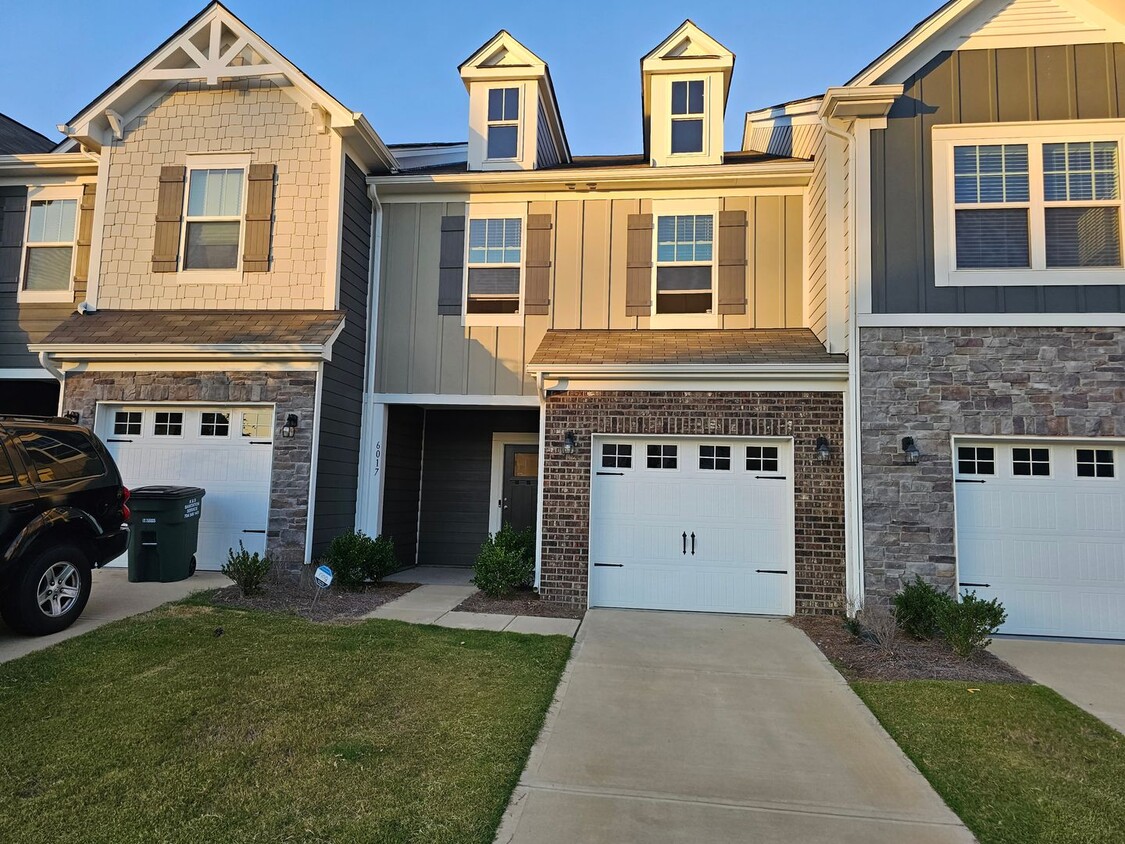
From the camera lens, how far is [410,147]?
39.4 feet

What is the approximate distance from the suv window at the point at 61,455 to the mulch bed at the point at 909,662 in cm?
700

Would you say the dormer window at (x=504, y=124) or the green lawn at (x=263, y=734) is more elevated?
the dormer window at (x=504, y=124)

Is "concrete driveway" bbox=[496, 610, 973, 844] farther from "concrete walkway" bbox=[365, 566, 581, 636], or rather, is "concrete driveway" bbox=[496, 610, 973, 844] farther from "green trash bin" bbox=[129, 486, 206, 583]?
"green trash bin" bbox=[129, 486, 206, 583]

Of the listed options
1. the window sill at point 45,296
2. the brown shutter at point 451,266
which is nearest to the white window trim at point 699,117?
the brown shutter at point 451,266

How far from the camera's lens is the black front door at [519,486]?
11219 mm

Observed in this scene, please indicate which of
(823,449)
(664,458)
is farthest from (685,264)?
(823,449)

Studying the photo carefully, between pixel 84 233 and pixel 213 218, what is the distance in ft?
7.47

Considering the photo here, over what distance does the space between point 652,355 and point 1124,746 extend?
18.3 feet

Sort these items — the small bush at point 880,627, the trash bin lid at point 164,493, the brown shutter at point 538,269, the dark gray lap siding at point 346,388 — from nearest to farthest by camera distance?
the small bush at point 880,627
the trash bin lid at point 164,493
the dark gray lap siding at point 346,388
the brown shutter at point 538,269

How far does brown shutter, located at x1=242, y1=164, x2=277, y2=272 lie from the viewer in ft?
30.7

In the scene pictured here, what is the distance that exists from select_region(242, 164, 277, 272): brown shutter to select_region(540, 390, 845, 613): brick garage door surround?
14.8ft

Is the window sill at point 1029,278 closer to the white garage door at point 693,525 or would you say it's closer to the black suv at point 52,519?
the white garage door at point 693,525

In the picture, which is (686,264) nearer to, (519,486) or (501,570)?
(519,486)

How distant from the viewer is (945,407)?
297 inches
